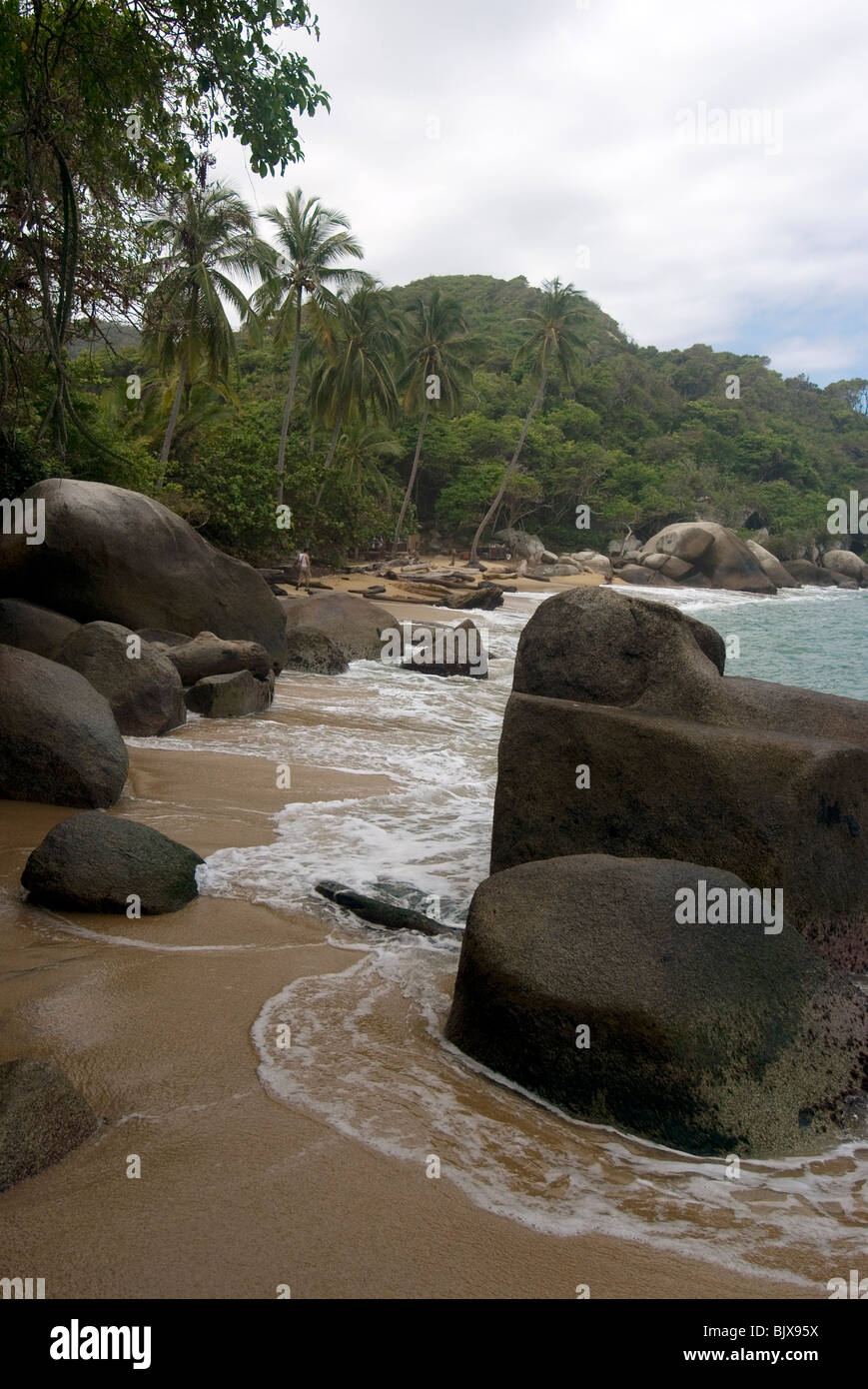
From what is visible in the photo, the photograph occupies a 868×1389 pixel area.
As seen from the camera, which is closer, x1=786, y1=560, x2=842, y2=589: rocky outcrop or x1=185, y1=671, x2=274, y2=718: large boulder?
x1=185, y1=671, x2=274, y2=718: large boulder

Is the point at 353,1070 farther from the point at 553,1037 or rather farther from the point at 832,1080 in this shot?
the point at 832,1080

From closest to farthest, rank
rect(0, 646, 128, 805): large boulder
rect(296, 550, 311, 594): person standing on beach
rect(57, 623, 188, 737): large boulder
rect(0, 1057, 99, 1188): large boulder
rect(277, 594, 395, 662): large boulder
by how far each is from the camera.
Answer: rect(0, 1057, 99, 1188): large boulder < rect(0, 646, 128, 805): large boulder < rect(57, 623, 188, 737): large boulder < rect(277, 594, 395, 662): large boulder < rect(296, 550, 311, 594): person standing on beach

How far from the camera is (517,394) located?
56344mm

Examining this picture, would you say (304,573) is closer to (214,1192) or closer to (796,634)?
(796,634)

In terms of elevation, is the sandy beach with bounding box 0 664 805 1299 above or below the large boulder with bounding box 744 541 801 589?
below

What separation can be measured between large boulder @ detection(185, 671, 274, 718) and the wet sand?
5819mm

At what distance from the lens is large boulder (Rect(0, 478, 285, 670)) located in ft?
35.2

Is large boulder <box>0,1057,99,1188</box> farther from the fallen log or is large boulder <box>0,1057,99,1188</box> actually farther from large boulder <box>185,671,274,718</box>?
large boulder <box>185,671,274,718</box>

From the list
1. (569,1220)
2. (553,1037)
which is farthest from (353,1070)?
(569,1220)

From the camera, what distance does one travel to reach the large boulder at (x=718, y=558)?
48469mm

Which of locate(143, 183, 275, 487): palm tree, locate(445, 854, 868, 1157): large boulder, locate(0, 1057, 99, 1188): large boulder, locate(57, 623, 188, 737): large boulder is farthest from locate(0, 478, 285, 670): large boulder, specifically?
locate(143, 183, 275, 487): palm tree

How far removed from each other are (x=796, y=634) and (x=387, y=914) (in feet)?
86.4

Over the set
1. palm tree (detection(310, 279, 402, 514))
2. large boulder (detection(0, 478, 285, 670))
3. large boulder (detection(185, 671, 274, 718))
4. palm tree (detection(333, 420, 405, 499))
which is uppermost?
palm tree (detection(310, 279, 402, 514))

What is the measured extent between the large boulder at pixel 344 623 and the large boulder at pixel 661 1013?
459 inches
